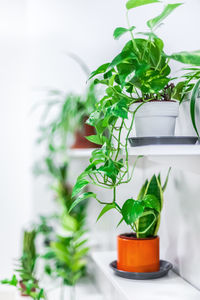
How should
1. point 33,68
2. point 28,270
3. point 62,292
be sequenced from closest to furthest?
point 28,270, point 62,292, point 33,68

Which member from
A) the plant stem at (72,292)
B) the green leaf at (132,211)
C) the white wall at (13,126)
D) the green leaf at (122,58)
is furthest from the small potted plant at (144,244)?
the white wall at (13,126)

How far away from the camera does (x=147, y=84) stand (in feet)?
2.47

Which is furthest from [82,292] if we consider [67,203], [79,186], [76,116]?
[79,186]

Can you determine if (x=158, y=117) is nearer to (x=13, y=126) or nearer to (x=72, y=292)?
(x=72, y=292)

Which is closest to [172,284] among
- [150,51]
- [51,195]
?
[150,51]

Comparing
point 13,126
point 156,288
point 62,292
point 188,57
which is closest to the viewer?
point 188,57

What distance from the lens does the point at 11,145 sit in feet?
Answer: 8.34

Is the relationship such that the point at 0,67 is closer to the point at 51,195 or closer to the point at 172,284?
the point at 51,195

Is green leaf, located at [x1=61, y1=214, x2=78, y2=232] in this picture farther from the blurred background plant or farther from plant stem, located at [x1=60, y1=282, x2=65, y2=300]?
plant stem, located at [x1=60, y1=282, x2=65, y2=300]

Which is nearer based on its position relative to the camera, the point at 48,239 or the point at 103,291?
the point at 103,291

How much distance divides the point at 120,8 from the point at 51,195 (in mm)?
1501

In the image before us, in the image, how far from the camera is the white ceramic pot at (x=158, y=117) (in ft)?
2.50

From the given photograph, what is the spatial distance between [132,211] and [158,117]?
0.19 m

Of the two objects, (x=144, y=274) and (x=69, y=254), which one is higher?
(x=144, y=274)
